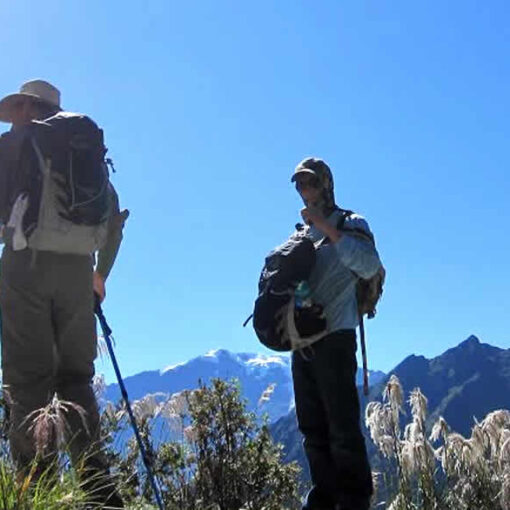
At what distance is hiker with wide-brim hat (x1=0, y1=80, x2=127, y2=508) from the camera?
417 centimetres

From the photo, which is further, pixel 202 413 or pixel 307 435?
pixel 202 413

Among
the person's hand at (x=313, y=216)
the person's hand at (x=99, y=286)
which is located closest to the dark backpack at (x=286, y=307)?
the person's hand at (x=313, y=216)

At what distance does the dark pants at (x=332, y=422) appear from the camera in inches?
167

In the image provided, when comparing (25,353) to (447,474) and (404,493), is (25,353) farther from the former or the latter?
(447,474)

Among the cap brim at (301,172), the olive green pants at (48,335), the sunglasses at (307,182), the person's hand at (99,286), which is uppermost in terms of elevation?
the cap brim at (301,172)

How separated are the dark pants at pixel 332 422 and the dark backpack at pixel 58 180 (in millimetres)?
1329

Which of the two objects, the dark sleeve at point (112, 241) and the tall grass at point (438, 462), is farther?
the tall grass at point (438, 462)

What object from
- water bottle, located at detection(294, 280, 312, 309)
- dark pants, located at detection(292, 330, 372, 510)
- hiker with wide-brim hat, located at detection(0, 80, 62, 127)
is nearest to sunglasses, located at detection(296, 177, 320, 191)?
water bottle, located at detection(294, 280, 312, 309)

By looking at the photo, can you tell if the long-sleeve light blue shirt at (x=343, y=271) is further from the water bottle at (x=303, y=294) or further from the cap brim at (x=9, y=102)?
the cap brim at (x=9, y=102)

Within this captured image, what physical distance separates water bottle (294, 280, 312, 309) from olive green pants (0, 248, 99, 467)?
108cm

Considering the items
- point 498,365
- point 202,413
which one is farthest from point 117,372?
point 498,365

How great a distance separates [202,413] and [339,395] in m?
3.52

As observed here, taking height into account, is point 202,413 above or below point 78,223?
below

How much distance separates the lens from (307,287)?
4.64 meters
